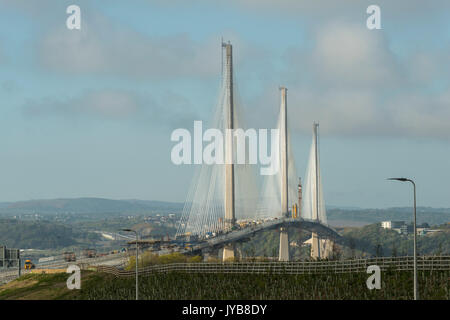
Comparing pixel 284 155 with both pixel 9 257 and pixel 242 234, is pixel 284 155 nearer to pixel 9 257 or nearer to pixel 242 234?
pixel 242 234

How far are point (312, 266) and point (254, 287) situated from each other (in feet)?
20.4

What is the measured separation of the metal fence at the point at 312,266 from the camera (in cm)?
5678

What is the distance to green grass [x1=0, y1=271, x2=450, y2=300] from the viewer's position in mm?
51938

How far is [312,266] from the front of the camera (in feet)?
207

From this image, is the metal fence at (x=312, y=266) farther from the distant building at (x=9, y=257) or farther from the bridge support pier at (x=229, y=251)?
the bridge support pier at (x=229, y=251)

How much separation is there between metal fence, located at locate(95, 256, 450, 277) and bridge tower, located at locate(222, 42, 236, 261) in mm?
35173

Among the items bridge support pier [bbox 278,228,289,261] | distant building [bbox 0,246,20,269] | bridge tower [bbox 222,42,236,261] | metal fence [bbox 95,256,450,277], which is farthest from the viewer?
bridge support pier [bbox 278,228,289,261]

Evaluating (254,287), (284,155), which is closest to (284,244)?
(284,155)

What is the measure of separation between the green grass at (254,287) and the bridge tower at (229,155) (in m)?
35.6

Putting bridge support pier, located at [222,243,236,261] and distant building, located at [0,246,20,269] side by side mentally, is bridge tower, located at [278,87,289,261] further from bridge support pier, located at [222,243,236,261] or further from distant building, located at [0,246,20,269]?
distant building, located at [0,246,20,269]

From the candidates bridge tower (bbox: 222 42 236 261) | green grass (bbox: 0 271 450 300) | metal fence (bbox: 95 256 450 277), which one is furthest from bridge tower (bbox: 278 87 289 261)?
green grass (bbox: 0 271 450 300)

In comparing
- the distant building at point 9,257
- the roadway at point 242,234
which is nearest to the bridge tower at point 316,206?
the roadway at point 242,234
